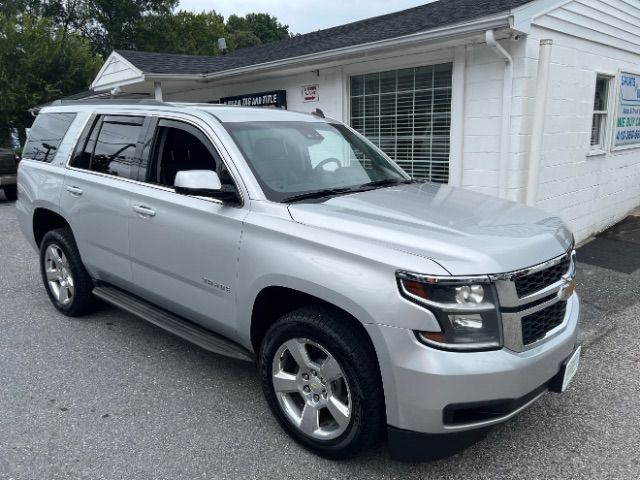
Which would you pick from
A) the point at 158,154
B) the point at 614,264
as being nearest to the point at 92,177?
the point at 158,154

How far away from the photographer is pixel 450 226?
269 cm

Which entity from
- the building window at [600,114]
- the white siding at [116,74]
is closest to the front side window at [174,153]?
the building window at [600,114]

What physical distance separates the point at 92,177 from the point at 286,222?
2196 millimetres

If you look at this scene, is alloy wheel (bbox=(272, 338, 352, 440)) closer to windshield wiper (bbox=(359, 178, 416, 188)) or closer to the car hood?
the car hood

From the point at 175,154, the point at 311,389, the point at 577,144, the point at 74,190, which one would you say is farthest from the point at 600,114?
the point at 74,190

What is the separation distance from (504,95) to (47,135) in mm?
5064

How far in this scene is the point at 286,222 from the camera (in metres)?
2.87

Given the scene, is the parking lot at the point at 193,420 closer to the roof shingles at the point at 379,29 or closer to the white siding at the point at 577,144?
the white siding at the point at 577,144

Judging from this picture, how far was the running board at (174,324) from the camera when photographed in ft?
10.8

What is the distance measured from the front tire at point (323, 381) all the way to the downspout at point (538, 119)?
469cm

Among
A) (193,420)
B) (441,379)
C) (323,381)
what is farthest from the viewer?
(193,420)

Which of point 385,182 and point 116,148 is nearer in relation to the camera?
point 385,182

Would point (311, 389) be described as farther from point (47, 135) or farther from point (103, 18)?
point (103, 18)

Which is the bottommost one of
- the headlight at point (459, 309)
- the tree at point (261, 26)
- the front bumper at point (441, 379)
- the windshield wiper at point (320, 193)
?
the front bumper at point (441, 379)
